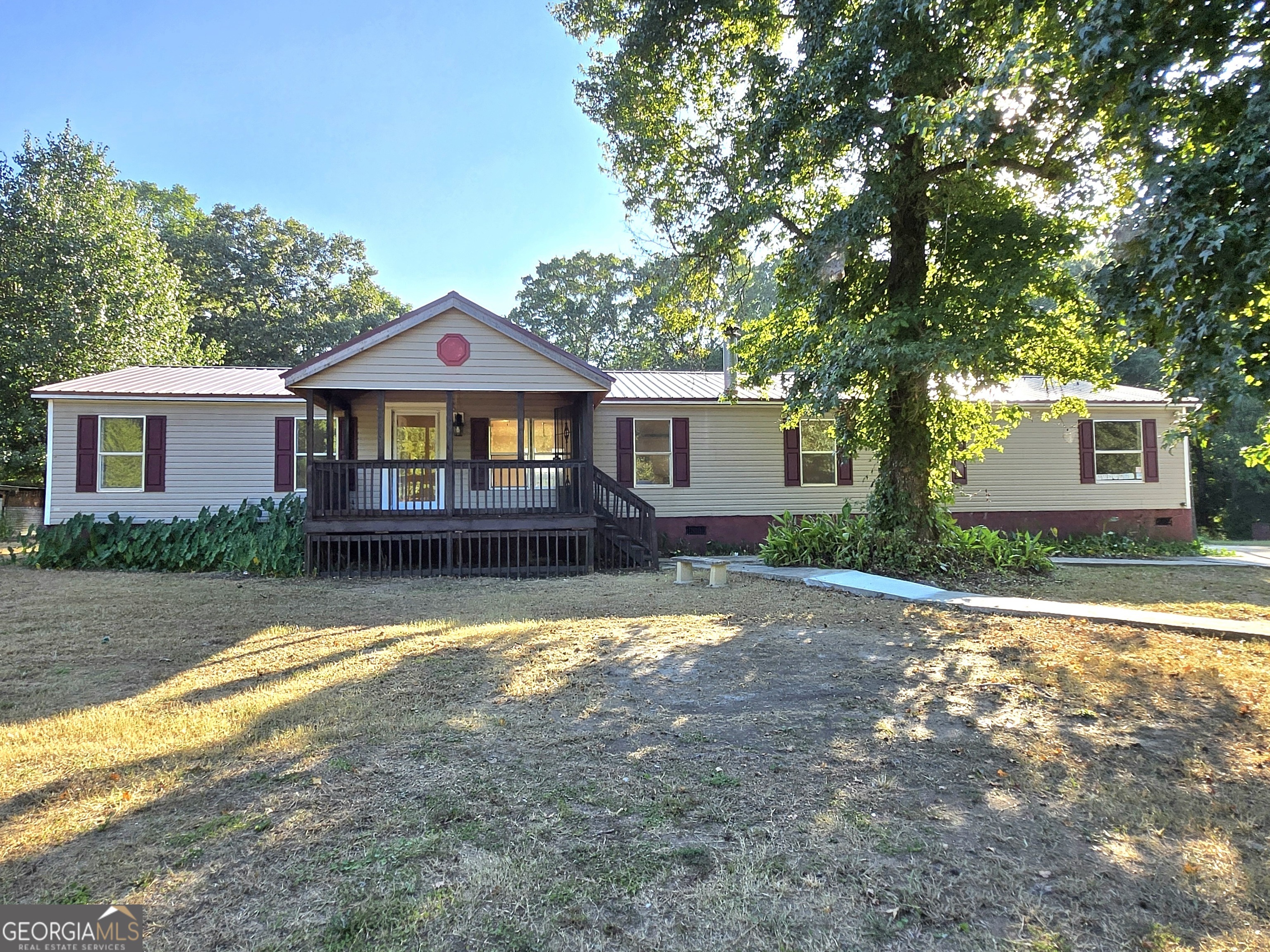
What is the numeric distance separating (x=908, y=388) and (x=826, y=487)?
572 cm

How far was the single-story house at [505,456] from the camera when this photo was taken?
11680mm

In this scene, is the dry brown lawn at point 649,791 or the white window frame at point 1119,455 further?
the white window frame at point 1119,455

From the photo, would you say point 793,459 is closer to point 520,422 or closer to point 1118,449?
point 520,422

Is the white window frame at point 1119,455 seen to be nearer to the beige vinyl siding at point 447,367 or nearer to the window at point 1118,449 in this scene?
the window at point 1118,449

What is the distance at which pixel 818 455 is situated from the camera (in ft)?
51.7

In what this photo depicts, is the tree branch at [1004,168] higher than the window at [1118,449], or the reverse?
the tree branch at [1004,168]

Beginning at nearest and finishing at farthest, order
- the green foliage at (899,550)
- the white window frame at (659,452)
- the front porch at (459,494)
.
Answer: the green foliage at (899,550) < the front porch at (459,494) < the white window frame at (659,452)

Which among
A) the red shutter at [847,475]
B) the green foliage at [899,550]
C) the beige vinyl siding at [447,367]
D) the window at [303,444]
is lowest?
the green foliage at [899,550]

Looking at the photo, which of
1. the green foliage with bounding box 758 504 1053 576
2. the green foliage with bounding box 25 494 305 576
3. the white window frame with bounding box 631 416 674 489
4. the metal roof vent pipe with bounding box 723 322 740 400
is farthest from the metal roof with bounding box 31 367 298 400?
the green foliage with bounding box 758 504 1053 576

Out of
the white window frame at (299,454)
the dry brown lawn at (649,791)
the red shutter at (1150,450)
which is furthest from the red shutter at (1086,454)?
the white window frame at (299,454)

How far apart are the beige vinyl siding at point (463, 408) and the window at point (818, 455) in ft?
18.1

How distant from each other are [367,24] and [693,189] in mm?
6211

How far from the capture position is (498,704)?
14.7 ft

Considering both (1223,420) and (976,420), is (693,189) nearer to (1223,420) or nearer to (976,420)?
(976,420)
